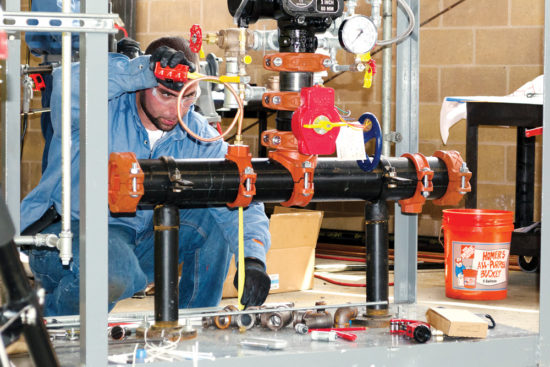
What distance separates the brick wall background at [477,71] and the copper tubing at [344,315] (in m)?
2.50

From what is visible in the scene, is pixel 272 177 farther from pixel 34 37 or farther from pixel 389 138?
pixel 34 37

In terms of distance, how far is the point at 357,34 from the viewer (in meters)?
2.04

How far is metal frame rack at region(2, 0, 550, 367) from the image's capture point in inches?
63.4

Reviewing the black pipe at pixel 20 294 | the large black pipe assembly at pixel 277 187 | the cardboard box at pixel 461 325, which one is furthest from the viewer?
the cardboard box at pixel 461 325

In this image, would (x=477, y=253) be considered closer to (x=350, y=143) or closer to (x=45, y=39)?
(x=350, y=143)

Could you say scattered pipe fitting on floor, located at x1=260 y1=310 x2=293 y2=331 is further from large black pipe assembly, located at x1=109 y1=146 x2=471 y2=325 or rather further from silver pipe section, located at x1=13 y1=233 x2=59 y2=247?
silver pipe section, located at x1=13 y1=233 x2=59 y2=247

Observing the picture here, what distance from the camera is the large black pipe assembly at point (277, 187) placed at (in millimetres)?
1878

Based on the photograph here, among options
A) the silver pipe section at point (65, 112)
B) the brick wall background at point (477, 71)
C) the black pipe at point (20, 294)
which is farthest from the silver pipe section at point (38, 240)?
the brick wall background at point (477, 71)

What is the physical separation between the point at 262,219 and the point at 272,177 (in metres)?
0.43

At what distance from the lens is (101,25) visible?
158 centimetres

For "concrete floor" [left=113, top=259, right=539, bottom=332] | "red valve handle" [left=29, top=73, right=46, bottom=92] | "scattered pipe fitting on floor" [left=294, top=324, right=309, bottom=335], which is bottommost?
"concrete floor" [left=113, top=259, right=539, bottom=332]

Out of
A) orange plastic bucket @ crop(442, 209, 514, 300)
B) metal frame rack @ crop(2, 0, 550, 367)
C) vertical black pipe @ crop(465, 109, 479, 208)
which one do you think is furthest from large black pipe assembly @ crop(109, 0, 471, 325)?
vertical black pipe @ crop(465, 109, 479, 208)

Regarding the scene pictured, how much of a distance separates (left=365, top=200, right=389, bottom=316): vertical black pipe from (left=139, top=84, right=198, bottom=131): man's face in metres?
0.67

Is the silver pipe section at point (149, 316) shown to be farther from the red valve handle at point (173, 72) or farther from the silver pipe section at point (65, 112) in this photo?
the red valve handle at point (173, 72)
